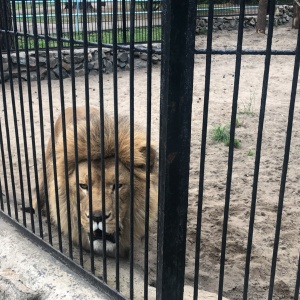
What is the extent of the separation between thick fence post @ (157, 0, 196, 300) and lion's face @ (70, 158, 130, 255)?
520mm

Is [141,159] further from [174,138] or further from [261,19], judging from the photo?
[261,19]

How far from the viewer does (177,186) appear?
1.96 m

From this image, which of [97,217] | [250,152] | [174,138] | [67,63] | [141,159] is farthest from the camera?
[67,63]

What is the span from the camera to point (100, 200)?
2.62 meters

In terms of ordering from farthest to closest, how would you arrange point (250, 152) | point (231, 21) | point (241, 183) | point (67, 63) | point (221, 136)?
point (231, 21), point (67, 63), point (221, 136), point (250, 152), point (241, 183)

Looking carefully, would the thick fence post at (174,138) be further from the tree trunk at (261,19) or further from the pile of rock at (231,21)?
the tree trunk at (261,19)

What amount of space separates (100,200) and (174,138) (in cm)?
89

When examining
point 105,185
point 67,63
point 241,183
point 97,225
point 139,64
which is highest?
point 105,185

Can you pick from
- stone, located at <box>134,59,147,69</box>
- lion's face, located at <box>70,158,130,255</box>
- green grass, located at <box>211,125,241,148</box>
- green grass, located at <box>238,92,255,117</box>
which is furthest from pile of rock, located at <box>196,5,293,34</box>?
lion's face, located at <box>70,158,130,255</box>

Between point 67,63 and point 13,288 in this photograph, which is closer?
point 13,288

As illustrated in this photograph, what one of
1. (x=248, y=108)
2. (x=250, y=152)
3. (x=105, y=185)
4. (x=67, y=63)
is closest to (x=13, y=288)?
(x=105, y=185)

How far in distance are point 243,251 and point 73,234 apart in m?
1.24

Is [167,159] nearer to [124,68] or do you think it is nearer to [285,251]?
[285,251]

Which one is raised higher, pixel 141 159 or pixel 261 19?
pixel 261 19
